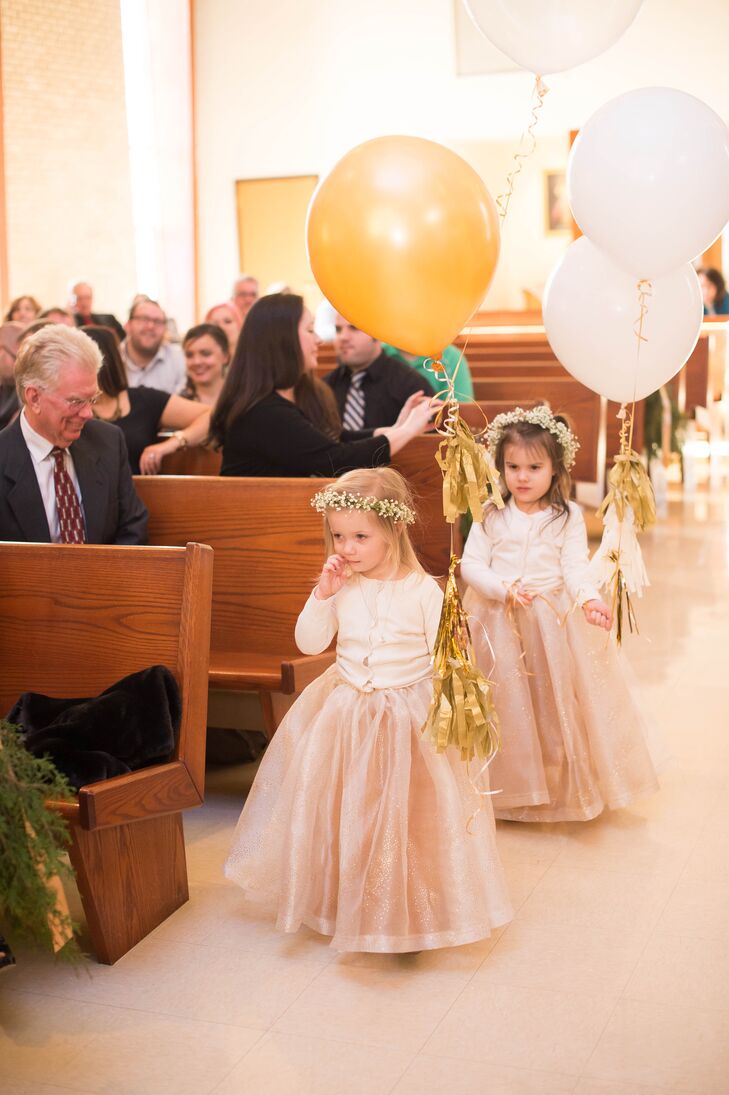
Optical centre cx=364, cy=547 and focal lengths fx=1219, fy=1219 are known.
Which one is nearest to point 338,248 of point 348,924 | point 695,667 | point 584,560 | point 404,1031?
point 584,560

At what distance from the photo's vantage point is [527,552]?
3754mm

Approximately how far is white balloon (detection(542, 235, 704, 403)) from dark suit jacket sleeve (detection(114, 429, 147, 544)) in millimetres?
1405

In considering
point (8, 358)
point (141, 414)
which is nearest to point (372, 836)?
point (141, 414)

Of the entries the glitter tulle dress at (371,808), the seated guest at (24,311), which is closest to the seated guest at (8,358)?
the glitter tulle dress at (371,808)

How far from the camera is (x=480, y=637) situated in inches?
147

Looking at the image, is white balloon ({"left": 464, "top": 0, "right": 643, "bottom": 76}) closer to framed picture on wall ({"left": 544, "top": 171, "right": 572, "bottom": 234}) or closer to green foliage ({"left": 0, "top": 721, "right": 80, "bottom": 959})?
Answer: green foliage ({"left": 0, "top": 721, "right": 80, "bottom": 959})

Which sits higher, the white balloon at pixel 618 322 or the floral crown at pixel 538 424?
the white balloon at pixel 618 322

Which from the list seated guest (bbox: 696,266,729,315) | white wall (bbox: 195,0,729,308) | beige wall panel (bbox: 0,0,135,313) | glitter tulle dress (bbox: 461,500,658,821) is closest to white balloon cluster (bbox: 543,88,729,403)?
glitter tulle dress (bbox: 461,500,658,821)

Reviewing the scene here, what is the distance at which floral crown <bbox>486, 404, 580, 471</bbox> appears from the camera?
369 cm

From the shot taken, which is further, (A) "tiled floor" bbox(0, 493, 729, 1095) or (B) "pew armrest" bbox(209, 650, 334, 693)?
(B) "pew armrest" bbox(209, 650, 334, 693)

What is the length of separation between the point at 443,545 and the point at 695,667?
4.80 ft

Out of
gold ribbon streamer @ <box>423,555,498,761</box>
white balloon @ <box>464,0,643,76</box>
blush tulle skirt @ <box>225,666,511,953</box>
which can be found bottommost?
blush tulle skirt @ <box>225,666,511,953</box>

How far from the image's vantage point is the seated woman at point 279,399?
410cm

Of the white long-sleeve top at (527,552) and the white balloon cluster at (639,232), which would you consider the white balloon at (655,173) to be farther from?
the white long-sleeve top at (527,552)
